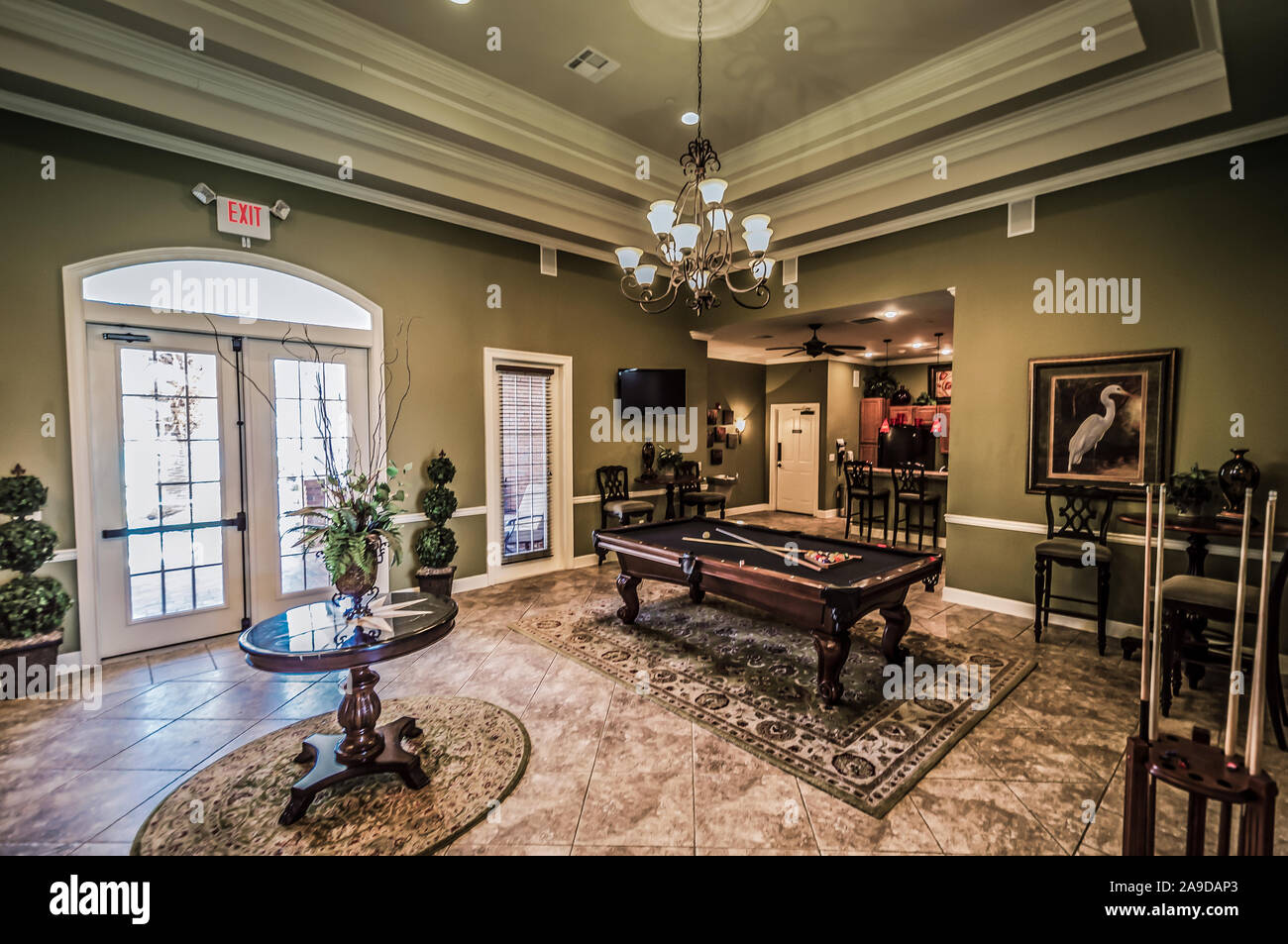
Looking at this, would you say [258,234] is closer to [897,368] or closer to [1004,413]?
[1004,413]

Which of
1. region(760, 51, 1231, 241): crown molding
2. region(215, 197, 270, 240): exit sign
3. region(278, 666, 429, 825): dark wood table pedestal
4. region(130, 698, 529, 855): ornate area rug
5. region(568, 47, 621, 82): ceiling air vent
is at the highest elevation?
region(568, 47, 621, 82): ceiling air vent

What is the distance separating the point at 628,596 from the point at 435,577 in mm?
1810

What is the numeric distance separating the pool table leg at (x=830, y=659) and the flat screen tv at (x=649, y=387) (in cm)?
409

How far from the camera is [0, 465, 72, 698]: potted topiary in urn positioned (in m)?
3.26

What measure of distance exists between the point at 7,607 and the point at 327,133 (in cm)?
375

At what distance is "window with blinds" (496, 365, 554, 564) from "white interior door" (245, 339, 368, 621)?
1411 mm

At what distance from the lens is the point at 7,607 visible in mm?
3258

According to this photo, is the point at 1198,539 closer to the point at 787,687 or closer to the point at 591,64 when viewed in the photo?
the point at 787,687

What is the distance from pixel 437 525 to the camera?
502 cm

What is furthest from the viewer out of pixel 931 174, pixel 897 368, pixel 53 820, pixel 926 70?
pixel 897 368

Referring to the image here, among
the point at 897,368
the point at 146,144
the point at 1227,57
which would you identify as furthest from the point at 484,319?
the point at 897,368

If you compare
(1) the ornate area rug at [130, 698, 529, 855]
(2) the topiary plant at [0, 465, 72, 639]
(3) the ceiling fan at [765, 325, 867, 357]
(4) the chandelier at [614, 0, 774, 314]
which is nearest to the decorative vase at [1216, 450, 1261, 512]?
(4) the chandelier at [614, 0, 774, 314]

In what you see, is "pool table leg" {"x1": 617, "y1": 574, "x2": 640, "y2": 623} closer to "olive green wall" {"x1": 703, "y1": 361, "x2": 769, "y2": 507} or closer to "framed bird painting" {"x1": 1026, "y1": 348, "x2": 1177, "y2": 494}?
"framed bird painting" {"x1": 1026, "y1": 348, "x2": 1177, "y2": 494}

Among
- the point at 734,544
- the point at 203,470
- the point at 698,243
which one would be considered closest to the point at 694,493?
the point at 734,544
